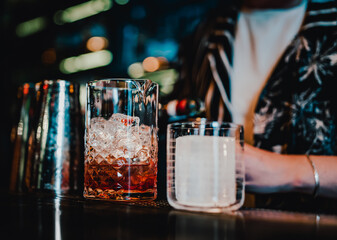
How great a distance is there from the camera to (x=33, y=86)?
A: 87cm

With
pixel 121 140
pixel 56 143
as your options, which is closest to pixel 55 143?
pixel 56 143

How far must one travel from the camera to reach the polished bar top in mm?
342

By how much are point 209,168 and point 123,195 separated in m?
0.18

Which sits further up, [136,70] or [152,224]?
[136,70]

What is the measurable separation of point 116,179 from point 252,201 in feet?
3.21

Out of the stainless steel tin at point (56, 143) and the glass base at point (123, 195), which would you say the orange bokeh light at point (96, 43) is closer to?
the stainless steel tin at point (56, 143)

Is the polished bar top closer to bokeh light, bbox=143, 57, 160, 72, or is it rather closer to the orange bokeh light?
bokeh light, bbox=143, 57, 160, 72

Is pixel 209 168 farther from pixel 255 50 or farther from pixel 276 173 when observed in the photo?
pixel 255 50

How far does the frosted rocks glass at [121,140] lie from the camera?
0.59 m

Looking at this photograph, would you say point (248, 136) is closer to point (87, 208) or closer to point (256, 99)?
point (256, 99)

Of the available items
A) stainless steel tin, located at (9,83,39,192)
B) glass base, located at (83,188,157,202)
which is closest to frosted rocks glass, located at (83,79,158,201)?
glass base, located at (83,188,157,202)

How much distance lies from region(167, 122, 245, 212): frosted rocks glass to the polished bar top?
0.03 meters

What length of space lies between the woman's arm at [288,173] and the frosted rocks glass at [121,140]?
45 cm

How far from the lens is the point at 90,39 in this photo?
135 inches
